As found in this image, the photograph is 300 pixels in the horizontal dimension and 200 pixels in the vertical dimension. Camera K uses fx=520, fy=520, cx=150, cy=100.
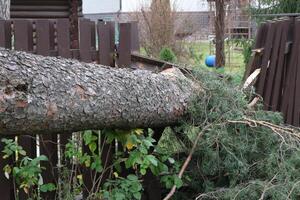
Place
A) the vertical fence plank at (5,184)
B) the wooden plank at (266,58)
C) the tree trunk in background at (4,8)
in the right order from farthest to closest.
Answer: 1. the tree trunk in background at (4,8)
2. the wooden plank at (266,58)
3. the vertical fence plank at (5,184)

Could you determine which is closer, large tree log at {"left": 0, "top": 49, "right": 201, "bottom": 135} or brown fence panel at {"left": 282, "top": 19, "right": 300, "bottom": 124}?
→ large tree log at {"left": 0, "top": 49, "right": 201, "bottom": 135}

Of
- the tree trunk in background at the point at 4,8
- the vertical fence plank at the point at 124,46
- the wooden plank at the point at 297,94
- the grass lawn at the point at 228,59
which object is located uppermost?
the tree trunk in background at the point at 4,8

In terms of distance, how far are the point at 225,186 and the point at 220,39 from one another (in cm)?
696

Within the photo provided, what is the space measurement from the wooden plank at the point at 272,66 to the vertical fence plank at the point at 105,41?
4.66 feet

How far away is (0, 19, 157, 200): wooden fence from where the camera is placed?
376 centimetres

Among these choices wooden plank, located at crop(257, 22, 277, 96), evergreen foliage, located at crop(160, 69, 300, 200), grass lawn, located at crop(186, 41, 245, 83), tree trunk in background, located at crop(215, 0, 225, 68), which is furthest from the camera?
tree trunk in background, located at crop(215, 0, 225, 68)

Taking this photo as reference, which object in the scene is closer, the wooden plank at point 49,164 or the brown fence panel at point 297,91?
the wooden plank at point 49,164

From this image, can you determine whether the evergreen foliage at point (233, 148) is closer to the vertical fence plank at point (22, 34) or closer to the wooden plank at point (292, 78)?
Answer: the wooden plank at point (292, 78)

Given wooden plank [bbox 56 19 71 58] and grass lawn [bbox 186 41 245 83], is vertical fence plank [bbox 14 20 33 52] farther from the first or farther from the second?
grass lawn [bbox 186 41 245 83]

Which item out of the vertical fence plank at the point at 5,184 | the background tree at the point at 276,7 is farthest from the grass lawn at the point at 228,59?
the vertical fence plank at the point at 5,184

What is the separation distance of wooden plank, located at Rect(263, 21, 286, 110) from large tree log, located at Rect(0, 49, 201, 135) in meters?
1.11

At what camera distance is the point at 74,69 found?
3.07 metres

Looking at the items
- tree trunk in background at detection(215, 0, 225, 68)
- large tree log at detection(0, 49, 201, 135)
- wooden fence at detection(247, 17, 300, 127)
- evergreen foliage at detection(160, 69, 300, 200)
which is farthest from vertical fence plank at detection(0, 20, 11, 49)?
tree trunk in background at detection(215, 0, 225, 68)

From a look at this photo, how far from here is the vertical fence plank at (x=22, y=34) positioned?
3.79m
